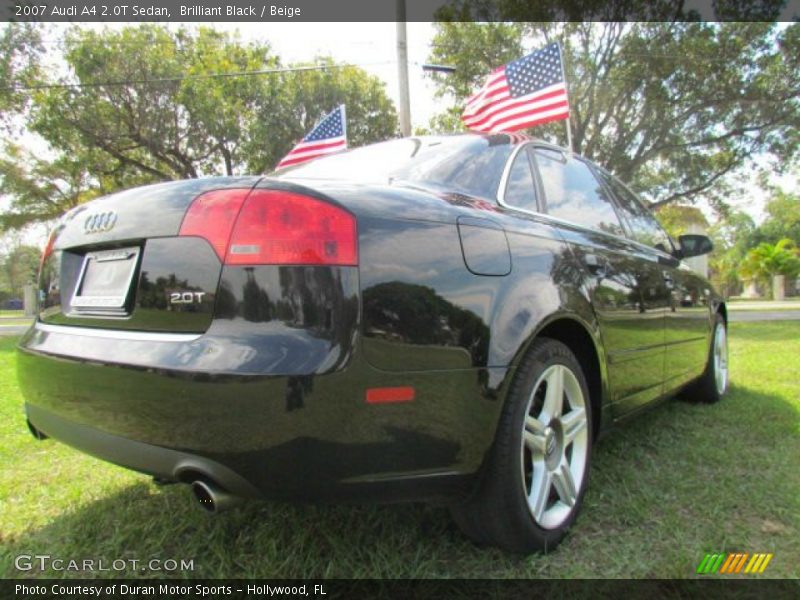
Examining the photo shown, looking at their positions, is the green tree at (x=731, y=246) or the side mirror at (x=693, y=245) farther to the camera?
the green tree at (x=731, y=246)

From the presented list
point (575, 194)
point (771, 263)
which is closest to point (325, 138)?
point (575, 194)

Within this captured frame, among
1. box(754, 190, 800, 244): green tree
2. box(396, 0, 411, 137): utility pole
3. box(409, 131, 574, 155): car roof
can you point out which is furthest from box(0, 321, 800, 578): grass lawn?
box(754, 190, 800, 244): green tree

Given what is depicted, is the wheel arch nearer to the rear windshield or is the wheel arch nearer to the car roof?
the rear windshield

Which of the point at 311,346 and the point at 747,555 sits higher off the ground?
the point at 311,346

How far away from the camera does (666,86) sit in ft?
44.9

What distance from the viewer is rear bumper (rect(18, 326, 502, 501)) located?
132 cm

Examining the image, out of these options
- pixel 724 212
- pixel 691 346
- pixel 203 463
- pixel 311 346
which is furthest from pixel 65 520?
pixel 724 212

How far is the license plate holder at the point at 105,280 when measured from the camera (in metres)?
1.61

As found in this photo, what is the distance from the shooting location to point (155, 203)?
1.62m

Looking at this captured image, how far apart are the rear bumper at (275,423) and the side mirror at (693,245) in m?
2.77

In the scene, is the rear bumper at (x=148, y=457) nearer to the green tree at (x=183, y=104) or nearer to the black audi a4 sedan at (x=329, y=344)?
the black audi a4 sedan at (x=329, y=344)

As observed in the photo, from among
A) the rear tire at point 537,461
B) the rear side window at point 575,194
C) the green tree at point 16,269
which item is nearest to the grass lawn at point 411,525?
the rear tire at point 537,461

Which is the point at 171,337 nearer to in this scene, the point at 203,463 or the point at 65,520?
the point at 203,463

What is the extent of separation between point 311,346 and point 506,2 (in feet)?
49.5
